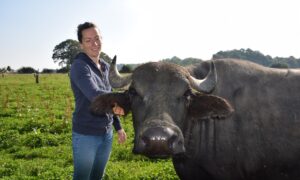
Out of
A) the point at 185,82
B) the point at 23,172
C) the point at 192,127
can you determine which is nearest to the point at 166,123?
the point at 185,82

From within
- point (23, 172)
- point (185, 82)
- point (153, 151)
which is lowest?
point (23, 172)

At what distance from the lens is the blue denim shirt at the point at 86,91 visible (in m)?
5.00

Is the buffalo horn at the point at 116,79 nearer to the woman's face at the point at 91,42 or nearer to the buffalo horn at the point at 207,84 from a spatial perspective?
the woman's face at the point at 91,42

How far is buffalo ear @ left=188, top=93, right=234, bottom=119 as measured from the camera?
16.4ft

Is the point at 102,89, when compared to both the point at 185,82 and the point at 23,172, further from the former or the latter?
the point at 23,172

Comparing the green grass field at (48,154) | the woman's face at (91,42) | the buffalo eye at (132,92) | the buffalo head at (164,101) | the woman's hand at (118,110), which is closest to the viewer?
the buffalo head at (164,101)

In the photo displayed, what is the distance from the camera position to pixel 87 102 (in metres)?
5.26

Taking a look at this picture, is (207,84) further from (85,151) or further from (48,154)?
(48,154)

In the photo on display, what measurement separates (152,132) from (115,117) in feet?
6.34

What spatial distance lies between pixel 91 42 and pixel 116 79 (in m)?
0.61

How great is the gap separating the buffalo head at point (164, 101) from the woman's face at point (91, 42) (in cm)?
32

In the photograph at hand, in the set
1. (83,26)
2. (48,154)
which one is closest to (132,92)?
(83,26)

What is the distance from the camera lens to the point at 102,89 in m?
5.40

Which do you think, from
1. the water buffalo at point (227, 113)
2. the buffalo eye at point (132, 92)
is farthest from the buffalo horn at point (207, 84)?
the buffalo eye at point (132, 92)
